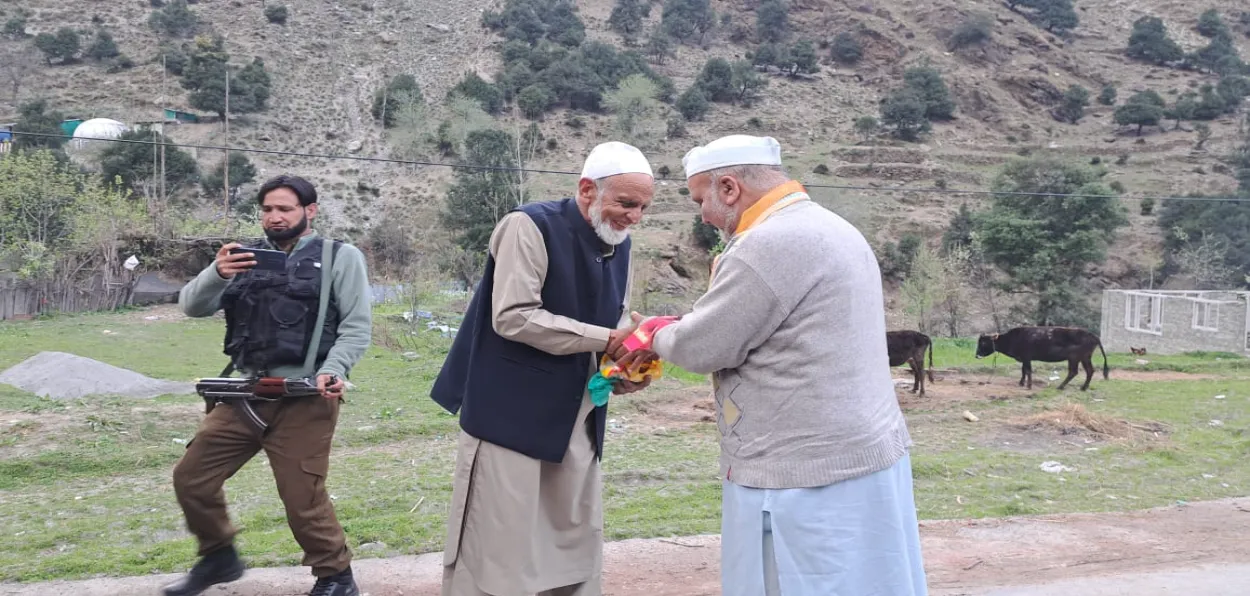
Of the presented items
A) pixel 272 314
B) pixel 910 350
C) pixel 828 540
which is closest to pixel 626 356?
pixel 828 540

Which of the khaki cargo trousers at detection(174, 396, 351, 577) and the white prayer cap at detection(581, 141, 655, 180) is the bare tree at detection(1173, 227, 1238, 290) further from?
the khaki cargo trousers at detection(174, 396, 351, 577)

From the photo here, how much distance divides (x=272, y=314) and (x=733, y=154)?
194cm

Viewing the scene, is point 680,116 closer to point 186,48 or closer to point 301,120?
point 301,120

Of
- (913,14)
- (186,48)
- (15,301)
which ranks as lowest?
(15,301)

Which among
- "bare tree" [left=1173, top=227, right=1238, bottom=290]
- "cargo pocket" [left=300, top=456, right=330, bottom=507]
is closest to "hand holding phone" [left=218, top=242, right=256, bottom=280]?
"cargo pocket" [left=300, top=456, right=330, bottom=507]

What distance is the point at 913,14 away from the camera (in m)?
77.7

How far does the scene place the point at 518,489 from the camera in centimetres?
312

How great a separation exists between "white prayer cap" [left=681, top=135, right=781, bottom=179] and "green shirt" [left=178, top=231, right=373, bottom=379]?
1569 millimetres

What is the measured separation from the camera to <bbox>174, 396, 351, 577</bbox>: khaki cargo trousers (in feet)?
11.8

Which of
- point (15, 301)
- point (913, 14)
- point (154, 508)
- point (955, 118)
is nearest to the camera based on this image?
point (154, 508)

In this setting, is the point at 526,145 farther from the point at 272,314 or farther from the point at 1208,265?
the point at 272,314

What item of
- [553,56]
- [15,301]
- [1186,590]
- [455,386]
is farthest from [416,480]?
[553,56]

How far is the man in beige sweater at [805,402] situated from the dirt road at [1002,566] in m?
1.78

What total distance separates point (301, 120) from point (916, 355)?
152ft
